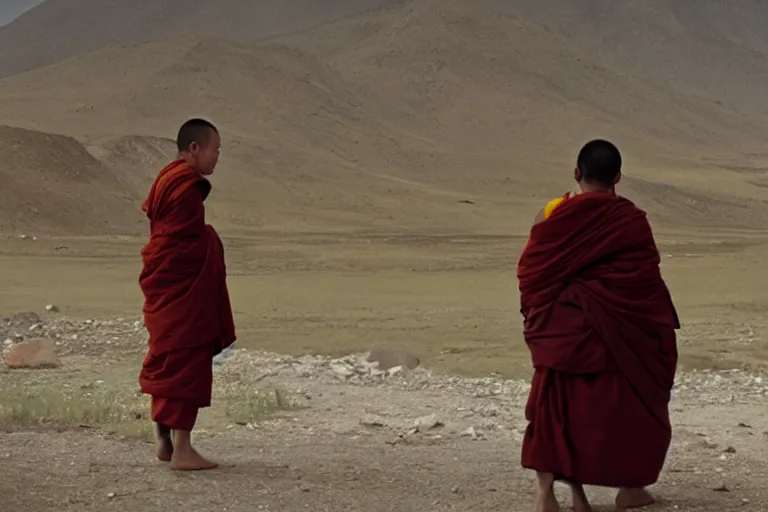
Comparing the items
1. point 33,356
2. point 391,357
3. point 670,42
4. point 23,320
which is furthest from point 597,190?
point 670,42

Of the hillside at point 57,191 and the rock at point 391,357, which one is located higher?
the hillside at point 57,191

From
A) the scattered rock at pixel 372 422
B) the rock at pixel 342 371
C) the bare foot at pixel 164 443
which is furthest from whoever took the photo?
the rock at pixel 342 371

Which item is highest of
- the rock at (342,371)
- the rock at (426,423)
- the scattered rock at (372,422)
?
the rock at (426,423)

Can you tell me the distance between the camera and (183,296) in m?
6.12

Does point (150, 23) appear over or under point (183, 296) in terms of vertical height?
over

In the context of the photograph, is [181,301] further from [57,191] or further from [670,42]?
[670,42]

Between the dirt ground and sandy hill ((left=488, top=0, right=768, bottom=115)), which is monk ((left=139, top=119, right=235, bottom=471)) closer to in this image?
the dirt ground

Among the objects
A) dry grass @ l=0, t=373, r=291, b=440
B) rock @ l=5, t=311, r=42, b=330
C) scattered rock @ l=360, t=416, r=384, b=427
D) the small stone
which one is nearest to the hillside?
rock @ l=5, t=311, r=42, b=330

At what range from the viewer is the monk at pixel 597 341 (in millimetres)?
5078

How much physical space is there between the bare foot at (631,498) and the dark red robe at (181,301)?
220cm

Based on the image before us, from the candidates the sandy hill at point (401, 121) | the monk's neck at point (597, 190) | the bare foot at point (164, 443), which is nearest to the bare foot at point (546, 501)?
the monk's neck at point (597, 190)

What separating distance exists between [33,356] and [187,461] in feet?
16.8

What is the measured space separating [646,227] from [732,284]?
49.0 feet

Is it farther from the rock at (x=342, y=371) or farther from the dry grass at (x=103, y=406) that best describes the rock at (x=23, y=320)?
the rock at (x=342, y=371)
